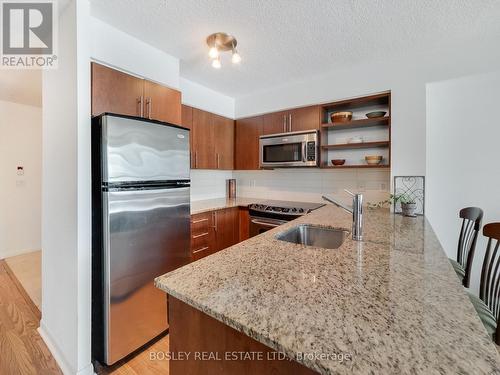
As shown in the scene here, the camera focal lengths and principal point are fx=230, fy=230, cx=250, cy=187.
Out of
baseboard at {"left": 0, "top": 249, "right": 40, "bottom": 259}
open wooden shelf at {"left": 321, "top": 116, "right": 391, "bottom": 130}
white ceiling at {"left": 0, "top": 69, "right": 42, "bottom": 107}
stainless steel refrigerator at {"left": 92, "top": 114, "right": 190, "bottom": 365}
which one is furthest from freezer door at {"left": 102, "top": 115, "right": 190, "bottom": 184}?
baseboard at {"left": 0, "top": 249, "right": 40, "bottom": 259}

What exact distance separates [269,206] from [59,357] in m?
2.20

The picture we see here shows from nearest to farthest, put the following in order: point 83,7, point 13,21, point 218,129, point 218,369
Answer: point 218,369
point 83,7
point 13,21
point 218,129

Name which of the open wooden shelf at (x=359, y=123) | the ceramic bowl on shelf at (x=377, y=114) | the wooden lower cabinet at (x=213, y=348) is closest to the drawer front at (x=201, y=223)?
the wooden lower cabinet at (x=213, y=348)

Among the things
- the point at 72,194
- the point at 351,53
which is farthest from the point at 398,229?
the point at 72,194

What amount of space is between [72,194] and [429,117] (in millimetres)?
3152

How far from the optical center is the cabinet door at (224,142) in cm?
317

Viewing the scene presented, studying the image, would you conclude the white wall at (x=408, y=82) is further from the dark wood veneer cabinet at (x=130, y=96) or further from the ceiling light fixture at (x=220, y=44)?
the dark wood veneer cabinet at (x=130, y=96)

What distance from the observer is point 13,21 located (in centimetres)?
169

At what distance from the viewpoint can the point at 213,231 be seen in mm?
2668

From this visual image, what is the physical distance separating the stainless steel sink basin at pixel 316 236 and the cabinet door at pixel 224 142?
1829mm

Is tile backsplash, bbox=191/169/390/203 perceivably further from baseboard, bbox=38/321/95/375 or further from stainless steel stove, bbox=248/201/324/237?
baseboard, bbox=38/321/95/375

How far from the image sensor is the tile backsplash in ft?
8.77

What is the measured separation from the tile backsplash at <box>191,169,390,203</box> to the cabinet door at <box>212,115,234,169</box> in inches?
11.9

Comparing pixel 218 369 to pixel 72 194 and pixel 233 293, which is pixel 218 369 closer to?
pixel 233 293
